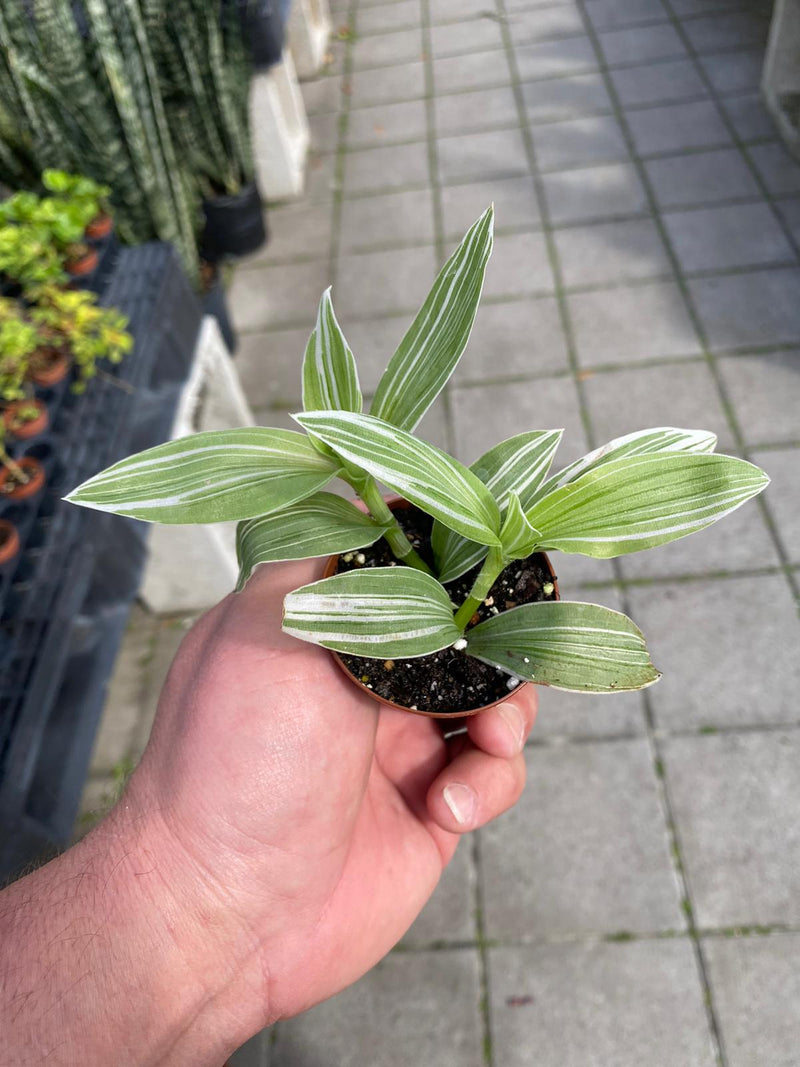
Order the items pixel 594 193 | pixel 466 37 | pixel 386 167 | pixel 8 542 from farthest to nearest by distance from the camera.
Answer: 1. pixel 466 37
2. pixel 386 167
3. pixel 594 193
4. pixel 8 542

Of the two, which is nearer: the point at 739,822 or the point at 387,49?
the point at 739,822

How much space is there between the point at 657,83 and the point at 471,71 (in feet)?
3.35

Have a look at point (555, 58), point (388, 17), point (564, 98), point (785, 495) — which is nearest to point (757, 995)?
point (785, 495)

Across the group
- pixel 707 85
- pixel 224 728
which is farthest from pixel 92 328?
pixel 707 85

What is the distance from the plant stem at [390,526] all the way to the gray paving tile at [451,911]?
3.73ft

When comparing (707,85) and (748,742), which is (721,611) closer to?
(748,742)

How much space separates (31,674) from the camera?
162 centimetres

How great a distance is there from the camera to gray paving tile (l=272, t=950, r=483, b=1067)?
176cm

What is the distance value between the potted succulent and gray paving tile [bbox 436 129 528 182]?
9.92 ft

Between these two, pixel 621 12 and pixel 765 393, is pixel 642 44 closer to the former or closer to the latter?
pixel 621 12

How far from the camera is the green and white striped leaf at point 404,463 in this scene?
761mm

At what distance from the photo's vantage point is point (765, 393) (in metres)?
2.64

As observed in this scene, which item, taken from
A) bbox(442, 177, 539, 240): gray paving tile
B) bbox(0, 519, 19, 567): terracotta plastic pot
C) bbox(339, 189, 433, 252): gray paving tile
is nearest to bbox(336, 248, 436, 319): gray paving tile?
bbox(339, 189, 433, 252): gray paving tile

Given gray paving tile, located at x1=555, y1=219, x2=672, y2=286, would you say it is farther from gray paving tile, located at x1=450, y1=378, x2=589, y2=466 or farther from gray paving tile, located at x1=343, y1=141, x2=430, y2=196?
gray paving tile, located at x1=343, y1=141, x2=430, y2=196
